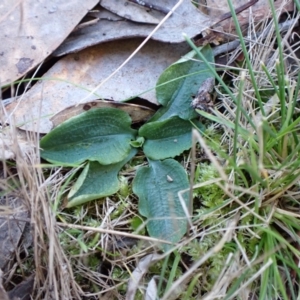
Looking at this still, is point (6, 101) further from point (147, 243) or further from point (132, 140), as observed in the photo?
point (147, 243)

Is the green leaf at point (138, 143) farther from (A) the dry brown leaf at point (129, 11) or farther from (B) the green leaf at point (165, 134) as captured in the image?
(A) the dry brown leaf at point (129, 11)

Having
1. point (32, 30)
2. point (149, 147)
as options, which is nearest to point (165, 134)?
point (149, 147)

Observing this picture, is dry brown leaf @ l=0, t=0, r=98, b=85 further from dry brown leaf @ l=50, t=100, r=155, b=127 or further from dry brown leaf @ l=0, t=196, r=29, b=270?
dry brown leaf @ l=0, t=196, r=29, b=270

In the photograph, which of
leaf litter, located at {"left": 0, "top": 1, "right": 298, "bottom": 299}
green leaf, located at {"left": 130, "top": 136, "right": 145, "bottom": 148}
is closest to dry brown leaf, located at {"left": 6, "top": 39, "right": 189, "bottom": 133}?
leaf litter, located at {"left": 0, "top": 1, "right": 298, "bottom": 299}

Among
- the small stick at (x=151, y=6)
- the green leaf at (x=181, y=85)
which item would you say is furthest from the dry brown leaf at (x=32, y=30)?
the green leaf at (x=181, y=85)

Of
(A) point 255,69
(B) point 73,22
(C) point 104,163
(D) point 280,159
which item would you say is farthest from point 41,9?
(D) point 280,159
